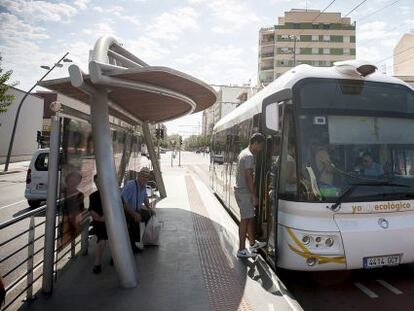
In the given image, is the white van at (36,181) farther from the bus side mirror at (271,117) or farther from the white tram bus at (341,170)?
the bus side mirror at (271,117)

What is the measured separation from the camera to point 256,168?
639 cm

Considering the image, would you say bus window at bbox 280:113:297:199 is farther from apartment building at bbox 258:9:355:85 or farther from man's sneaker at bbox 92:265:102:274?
apartment building at bbox 258:9:355:85

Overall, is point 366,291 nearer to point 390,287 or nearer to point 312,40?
point 390,287

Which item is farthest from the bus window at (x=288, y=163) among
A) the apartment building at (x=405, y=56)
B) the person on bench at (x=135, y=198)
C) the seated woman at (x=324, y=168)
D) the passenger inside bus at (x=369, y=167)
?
the apartment building at (x=405, y=56)

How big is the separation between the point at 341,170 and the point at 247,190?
1687mm

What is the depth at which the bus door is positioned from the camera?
5227 mm

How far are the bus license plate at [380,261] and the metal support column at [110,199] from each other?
10.4ft

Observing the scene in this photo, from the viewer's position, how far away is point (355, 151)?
4.94 meters

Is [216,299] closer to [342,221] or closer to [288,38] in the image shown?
[342,221]

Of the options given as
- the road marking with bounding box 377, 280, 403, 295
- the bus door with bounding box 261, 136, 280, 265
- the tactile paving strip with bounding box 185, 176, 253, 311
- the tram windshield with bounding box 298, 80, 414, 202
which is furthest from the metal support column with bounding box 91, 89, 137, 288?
the road marking with bounding box 377, 280, 403, 295

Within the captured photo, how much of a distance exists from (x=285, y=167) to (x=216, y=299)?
2.02 metres

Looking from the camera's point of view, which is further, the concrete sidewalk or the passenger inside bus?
the passenger inside bus

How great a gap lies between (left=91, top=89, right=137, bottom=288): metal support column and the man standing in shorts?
201 cm

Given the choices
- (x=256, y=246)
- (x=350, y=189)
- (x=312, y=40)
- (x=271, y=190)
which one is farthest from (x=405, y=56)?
(x=350, y=189)
